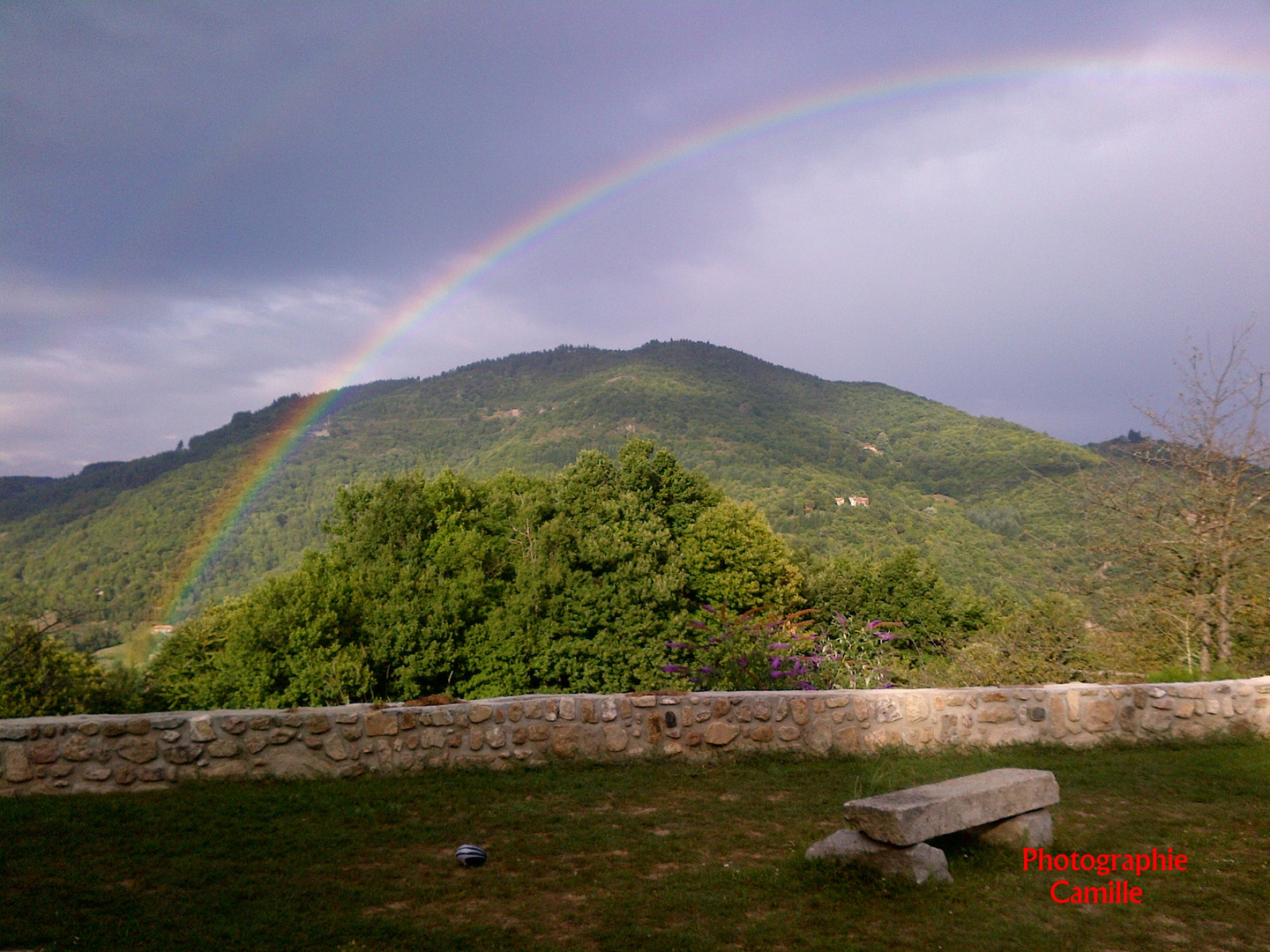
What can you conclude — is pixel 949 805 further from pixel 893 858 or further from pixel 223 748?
pixel 223 748

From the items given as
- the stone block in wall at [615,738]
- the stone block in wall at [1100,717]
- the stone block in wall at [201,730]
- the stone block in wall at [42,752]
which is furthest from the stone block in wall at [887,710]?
the stone block in wall at [42,752]

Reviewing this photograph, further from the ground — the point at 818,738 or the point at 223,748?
the point at 223,748

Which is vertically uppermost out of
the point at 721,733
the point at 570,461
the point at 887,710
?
the point at 570,461

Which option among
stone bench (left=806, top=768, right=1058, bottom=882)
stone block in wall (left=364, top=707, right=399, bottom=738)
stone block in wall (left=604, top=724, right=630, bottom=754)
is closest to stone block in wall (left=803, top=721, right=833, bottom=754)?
stone block in wall (left=604, top=724, right=630, bottom=754)

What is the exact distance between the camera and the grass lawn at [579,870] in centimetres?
361

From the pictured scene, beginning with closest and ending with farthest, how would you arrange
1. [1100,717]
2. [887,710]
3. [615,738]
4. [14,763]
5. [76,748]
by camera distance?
[14,763] < [76,748] < [615,738] < [887,710] < [1100,717]

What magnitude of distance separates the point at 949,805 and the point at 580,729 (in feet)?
11.4

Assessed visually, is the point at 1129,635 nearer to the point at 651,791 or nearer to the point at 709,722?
the point at 709,722

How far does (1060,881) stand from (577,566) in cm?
1997

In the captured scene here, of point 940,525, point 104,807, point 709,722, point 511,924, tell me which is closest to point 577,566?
point 709,722

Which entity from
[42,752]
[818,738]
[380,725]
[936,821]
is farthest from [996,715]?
[42,752]

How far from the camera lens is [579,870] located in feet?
14.7

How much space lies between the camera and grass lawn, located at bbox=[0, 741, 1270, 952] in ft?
11.8

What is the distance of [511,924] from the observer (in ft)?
12.2
